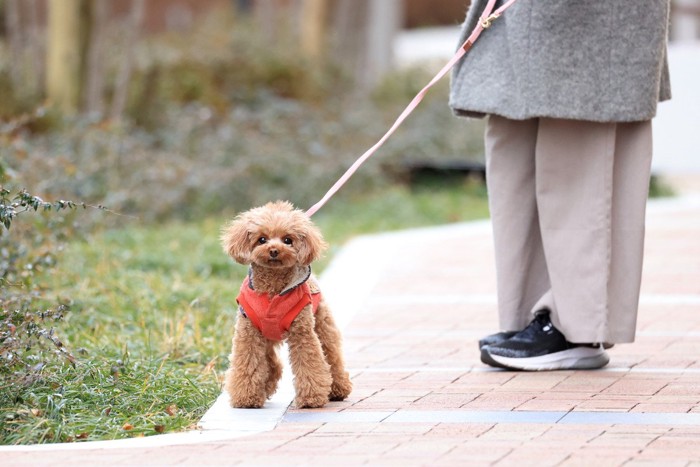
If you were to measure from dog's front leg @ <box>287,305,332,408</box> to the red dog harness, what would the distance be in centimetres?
3

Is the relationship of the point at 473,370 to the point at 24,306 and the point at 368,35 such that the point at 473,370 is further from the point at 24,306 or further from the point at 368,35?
the point at 368,35

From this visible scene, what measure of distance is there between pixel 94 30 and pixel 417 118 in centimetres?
462

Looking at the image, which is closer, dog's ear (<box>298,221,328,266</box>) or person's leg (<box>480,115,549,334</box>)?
dog's ear (<box>298,221,328,266</box>)

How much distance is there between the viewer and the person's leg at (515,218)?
5188 mm

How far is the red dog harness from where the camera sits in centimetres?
446

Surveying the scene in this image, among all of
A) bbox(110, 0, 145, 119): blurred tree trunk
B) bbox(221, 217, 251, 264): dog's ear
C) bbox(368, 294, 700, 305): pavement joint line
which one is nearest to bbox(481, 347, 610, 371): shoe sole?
bbox(221, 217, 251, 264): dog's ear

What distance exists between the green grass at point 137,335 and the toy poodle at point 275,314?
26cm

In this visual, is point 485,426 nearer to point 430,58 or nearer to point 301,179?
point 301,179

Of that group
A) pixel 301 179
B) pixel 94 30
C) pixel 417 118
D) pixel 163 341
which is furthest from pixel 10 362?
pixel 417 118

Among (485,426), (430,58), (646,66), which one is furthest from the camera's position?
(430,58)

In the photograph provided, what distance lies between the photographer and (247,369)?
177 inches

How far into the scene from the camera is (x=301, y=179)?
11742 mm

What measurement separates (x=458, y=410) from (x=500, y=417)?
187 mm

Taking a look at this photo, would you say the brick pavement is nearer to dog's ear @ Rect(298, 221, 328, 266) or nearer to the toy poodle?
the toy poodle
